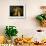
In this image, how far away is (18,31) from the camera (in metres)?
3.29

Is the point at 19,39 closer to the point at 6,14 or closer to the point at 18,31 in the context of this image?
the point at 18,31

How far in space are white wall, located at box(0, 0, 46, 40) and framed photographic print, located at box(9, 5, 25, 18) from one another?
0.07 meters

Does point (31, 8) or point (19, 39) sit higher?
point (31, 8)

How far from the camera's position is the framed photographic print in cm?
330

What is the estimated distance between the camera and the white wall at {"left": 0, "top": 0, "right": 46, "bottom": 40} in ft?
10.8

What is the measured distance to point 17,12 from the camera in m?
3.32

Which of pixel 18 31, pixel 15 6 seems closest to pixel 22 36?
pixel 18 31

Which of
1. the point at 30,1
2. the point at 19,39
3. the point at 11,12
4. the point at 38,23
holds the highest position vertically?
the point at 30,1

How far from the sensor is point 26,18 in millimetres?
3301

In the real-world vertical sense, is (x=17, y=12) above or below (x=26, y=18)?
above

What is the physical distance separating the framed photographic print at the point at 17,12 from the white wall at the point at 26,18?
2.7 inches

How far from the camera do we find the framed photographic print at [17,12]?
3297 millimetres

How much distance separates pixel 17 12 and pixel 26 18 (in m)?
0.21

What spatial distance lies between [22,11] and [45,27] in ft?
1.77
